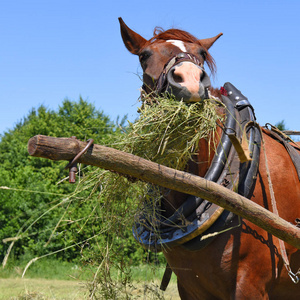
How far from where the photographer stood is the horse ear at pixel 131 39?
11.3 ft

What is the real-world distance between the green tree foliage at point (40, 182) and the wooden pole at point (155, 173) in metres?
3.97

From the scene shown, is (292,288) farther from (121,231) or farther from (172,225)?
(121,231)

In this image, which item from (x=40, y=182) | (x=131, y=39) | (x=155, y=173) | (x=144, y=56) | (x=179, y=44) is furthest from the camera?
(x=40, y=182)

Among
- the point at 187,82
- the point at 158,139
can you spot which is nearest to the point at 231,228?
the point at 158,139

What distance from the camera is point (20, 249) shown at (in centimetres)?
986

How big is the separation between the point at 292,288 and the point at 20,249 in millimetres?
8128

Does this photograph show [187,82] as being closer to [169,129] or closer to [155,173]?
[169,129]

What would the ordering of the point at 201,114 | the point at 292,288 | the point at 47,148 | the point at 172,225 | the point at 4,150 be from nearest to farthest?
1. the point at 47,148
2. the point at 201,114
3. the point at 172,225
4. the point at 292,288
5. the point at 4,150

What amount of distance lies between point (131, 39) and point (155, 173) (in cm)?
190

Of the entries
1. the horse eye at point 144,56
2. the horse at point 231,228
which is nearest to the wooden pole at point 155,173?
the horse at point 231,228

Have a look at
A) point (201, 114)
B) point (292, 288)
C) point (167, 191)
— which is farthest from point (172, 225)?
point (292, 288)

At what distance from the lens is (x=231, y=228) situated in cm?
262

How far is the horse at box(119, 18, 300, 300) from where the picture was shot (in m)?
2.59

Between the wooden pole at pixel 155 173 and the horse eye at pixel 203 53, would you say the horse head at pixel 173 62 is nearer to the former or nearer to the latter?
the horse eye at pixel 203 53
